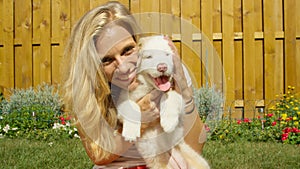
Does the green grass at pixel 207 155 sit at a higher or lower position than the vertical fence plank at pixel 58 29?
lower

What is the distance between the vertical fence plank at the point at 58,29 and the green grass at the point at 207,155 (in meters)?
A: 2.36

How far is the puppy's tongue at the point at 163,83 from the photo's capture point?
6.19 feet

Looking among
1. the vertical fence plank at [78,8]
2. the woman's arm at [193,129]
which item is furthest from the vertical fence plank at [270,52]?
the woman's arm at [193,129]

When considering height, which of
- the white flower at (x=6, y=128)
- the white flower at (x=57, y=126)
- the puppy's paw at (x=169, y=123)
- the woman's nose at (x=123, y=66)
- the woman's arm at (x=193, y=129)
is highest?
the woman's nose at (x=123, y=66)

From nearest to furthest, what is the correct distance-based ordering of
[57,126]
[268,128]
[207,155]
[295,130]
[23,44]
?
[207,155]
[295,130]
[268,128]
[57,126]
[23,44]

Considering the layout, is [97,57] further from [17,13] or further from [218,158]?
[17,13]

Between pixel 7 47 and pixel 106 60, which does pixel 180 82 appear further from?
pixel 7 47

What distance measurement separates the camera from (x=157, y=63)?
6.04 feet

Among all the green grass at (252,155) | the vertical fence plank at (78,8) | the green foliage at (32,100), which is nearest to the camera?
the green grass at (252,155)

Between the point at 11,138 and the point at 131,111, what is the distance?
→ 165 inches

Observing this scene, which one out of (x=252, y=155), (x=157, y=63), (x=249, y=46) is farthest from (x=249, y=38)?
(x=157, y=63)

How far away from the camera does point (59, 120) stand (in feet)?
20.9

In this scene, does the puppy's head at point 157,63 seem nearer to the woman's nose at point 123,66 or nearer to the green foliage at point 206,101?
the woman's nose at point 123,66

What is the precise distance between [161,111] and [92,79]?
50 cm
